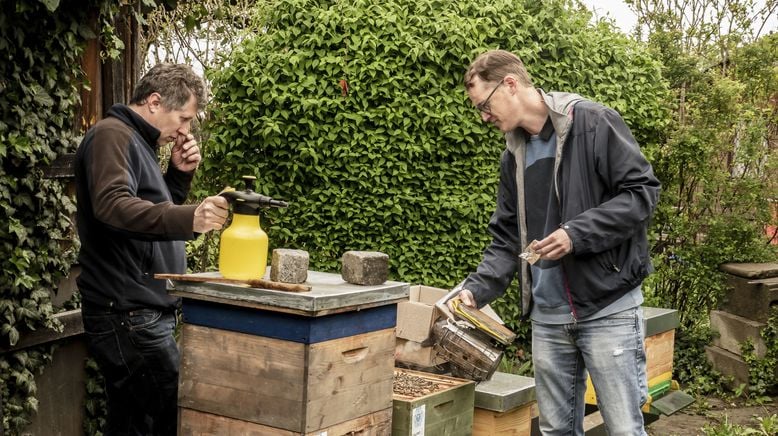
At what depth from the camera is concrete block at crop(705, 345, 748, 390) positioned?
23.2 ft

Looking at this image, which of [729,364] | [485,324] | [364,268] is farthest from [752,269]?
[364,268]

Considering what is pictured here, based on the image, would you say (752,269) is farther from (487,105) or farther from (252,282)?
(252,282)

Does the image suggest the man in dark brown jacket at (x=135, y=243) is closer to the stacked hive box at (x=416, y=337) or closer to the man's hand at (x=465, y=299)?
the man's hand at (x=465, y=299)

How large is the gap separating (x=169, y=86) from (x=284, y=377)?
1.37 m

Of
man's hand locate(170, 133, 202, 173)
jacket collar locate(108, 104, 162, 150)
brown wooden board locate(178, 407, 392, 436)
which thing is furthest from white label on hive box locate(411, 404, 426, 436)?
jacket collar locate(108, 104, 162, 150)

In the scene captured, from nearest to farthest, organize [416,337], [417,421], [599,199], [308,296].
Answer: [308,296], [599,199], [417,421], [416,337]

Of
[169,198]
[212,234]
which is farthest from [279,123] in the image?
[169,198]

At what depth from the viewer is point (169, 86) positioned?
148 inches

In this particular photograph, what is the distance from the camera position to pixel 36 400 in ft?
14.0

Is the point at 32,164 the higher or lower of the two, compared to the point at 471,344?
higher

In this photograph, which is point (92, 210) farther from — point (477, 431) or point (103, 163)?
point (477, 431)

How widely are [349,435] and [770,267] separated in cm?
500

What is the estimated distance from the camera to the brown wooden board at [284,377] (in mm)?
3203

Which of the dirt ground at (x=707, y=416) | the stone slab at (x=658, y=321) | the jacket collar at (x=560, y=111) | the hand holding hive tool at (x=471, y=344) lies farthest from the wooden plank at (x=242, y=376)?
the dirt ground at (x=707, y=416)
